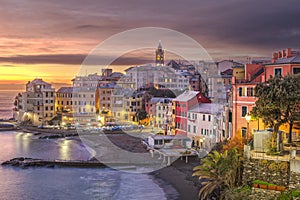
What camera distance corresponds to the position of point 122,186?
29.5 meters

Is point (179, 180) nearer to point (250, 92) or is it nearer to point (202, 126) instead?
point (250, 92)

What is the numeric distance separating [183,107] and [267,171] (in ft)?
92.2

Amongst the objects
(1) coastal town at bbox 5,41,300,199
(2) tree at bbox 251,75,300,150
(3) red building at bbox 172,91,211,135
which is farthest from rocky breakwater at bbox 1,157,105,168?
(2) tree at bbox 251,75,300,150

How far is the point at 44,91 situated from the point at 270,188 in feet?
236

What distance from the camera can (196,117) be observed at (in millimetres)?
42594

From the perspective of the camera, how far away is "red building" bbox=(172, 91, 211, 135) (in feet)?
147

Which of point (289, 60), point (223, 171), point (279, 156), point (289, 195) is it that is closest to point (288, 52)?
point (289, 60)

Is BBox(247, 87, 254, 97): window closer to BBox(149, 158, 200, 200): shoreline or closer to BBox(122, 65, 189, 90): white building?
BBox(149, 158, 200, 200): shoreline

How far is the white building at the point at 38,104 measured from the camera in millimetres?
81000

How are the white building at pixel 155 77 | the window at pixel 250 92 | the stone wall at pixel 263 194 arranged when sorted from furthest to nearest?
the white building at pixel 155 77 → the window at pixel 250 92 → the stone wall at pixel 263 194

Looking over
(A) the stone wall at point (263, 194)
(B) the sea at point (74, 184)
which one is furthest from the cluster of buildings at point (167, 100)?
(A) the stone wall at point (263, 194)

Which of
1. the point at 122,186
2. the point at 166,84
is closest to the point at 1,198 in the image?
the point at 122,186

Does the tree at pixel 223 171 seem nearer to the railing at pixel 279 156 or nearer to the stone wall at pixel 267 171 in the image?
the stone wall at pixel 267 171

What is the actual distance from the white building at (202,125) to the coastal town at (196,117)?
0.10 metres
